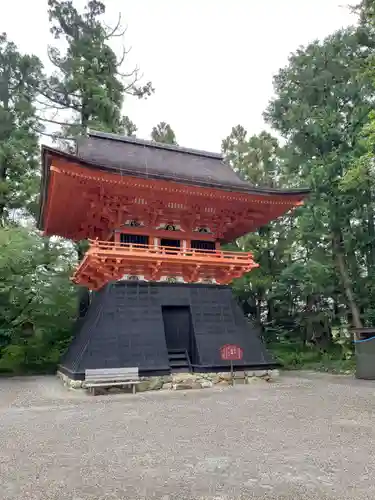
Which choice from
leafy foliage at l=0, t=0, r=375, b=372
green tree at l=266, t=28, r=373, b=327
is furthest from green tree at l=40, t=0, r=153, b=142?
green tree at l=266, t=28, r=373, b=327

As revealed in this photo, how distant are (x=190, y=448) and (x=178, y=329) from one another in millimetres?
8337

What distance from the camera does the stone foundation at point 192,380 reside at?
11.4 m

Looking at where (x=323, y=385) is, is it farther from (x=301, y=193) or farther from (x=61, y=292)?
(x=61, y=292)

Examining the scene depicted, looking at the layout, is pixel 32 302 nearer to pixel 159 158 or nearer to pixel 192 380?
pixel 159 158

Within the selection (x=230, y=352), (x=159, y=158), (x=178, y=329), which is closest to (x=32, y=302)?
(x=178, y=329)

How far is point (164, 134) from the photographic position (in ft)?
92.3

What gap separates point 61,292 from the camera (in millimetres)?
19375

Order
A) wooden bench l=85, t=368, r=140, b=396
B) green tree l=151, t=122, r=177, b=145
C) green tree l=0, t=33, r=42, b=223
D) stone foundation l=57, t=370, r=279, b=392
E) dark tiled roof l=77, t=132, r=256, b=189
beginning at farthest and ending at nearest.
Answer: green tree l=151, t=122, r=177, b=145 < green tree l=0, t=33, r=42, b=223 < dark tiled roof l=77, t=132, r=256, b=189 < stone foundation l=57, t=370, r=279, b=392 < wooden bench l=85, t=368, r=140, b=396

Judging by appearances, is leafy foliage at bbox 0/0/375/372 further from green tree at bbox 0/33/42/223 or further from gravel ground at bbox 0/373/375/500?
gravel ground at bbox 0/373/375/500

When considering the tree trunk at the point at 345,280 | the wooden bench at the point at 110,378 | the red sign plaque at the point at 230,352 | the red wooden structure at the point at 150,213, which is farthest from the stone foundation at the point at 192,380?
the tree trunk at the point at 345,280

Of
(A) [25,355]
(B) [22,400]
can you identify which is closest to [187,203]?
(B) [22,400]

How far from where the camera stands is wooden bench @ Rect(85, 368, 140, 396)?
10.7 meters

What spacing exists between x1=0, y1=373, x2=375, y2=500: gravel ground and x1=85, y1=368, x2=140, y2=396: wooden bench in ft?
3.28

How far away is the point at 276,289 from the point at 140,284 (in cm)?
1188
